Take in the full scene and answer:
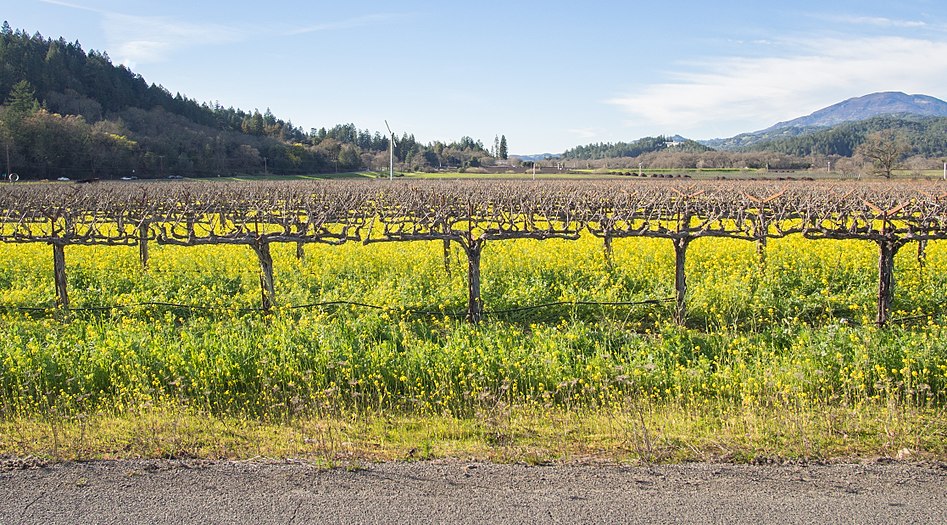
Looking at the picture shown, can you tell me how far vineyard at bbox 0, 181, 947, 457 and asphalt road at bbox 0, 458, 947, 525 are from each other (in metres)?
0.57

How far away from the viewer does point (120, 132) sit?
9606 centimetres

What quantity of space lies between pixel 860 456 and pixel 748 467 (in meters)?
1.05

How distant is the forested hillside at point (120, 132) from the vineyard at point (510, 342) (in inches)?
2610

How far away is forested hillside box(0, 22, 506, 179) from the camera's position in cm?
7100

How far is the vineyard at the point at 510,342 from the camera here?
6.54m

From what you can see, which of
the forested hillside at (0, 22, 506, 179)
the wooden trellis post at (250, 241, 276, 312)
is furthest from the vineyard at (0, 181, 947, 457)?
the forested hillside at (0, 22, 506, 179)

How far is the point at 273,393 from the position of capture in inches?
289

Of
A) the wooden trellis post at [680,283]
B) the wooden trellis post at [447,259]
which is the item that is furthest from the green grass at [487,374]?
the wooden trellis post at [447,259]

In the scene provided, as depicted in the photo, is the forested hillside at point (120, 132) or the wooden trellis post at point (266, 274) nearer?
the wooden trellis post at point (266, 274)

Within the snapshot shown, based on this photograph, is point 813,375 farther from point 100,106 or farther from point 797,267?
point 100,106

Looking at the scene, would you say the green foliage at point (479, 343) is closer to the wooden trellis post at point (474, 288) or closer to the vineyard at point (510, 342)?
the vineyard at point (510, 342)

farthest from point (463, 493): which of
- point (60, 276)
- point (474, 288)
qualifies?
point (60, 276)

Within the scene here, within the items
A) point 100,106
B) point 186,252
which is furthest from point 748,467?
point 100,106

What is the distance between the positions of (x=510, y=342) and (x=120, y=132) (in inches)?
4023
